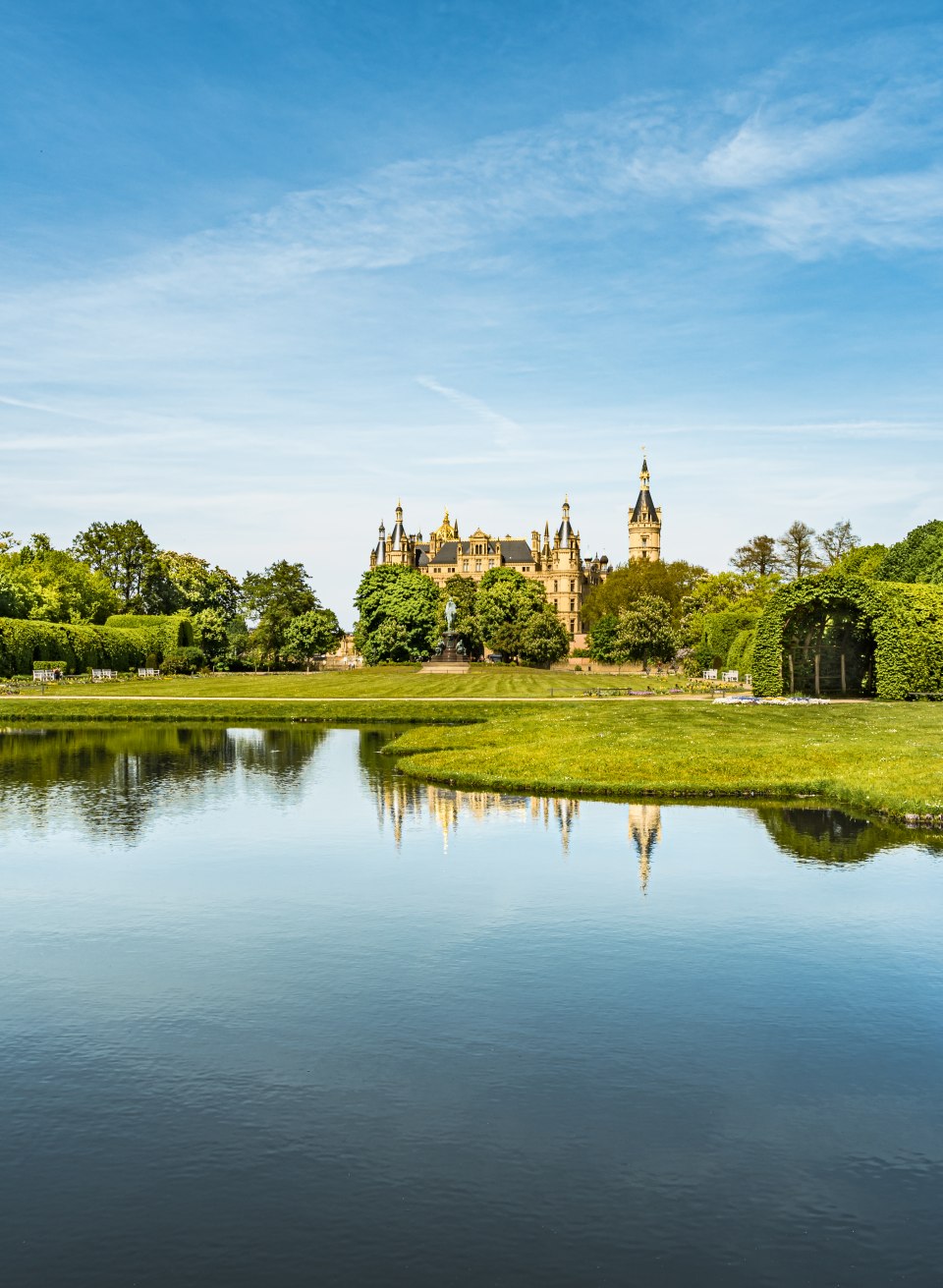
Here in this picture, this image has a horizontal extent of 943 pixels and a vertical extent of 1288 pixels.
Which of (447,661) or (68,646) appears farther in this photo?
(447,661)

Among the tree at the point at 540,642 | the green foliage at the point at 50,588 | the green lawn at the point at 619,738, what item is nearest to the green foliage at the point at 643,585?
the tree at the point at 540,642

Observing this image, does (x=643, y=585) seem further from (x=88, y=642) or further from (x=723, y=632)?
(x=88, y=642)

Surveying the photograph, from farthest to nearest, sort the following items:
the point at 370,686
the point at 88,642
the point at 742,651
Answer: the point at 88,642 → the point at 370,686 → the point at 742,651

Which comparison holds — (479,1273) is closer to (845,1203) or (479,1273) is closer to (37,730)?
(845,1203)

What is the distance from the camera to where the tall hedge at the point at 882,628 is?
5147cm

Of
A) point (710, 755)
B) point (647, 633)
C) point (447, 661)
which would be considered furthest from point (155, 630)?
point (710, 755)

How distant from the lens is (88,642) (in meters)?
90.7

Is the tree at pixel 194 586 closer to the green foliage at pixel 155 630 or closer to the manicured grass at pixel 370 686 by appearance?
the green foliage at pixel 155 630

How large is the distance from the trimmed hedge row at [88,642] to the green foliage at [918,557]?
6003 cm

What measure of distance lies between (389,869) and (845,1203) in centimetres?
1306

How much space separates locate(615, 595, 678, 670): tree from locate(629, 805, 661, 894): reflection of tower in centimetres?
7617

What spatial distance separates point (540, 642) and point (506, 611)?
865 cm

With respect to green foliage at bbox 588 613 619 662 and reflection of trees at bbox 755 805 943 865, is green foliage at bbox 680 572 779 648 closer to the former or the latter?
green foliage at bbox 588 613 619 662

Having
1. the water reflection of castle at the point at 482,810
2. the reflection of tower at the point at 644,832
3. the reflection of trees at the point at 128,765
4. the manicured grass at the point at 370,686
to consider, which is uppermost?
the manicured grass at the point at 370,686
